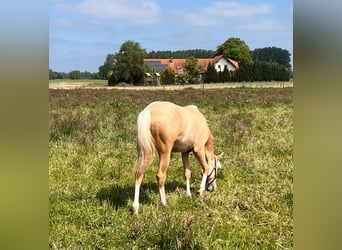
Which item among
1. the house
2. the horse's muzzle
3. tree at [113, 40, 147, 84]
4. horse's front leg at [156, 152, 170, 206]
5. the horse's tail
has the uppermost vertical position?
tree at [113, 40, 147, 84]

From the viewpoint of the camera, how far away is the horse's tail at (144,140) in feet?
17.4

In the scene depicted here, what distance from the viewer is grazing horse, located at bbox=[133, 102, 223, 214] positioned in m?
5.34

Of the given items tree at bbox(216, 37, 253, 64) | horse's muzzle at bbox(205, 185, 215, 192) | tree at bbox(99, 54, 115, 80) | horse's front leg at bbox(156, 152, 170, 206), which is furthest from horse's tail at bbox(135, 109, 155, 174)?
tree at bbox(99, 54, 115, 80)

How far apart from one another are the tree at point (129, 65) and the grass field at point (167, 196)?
Result: 16.6 m

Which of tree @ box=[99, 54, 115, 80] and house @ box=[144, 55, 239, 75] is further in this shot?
tree @ box=[99, 54, 115, 80]

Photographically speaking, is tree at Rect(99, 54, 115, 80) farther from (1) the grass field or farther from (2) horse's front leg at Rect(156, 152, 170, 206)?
Result: (2) horse's front leg at Rect(156, 152, 170, 206)

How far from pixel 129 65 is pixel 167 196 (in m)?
23.9

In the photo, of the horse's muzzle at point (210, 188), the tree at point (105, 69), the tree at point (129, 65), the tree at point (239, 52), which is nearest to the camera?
the tree at point (239, 52)

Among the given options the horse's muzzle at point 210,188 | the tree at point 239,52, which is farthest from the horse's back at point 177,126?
the tree at point 239,52

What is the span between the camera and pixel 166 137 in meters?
5.52

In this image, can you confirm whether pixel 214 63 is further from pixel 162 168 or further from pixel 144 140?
pixel 162 168

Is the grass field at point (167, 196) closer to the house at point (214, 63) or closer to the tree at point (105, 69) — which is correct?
the house at point (214, 63)
